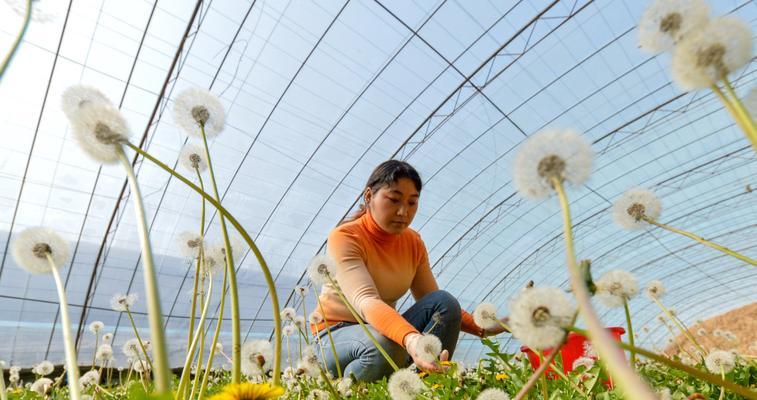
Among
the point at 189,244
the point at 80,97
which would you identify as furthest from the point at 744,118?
the point at 189,244

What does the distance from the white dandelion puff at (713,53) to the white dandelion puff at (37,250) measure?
82 centimetres

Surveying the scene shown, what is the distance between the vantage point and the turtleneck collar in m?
2.81

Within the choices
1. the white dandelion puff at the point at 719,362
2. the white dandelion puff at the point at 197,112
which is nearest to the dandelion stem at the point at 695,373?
the white dandelion puff at the point at 197,112

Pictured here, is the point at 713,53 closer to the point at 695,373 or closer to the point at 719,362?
the point at 695,373

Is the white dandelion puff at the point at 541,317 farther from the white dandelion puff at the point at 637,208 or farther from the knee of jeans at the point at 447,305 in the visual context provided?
the knee of jeans at the point at 447,305

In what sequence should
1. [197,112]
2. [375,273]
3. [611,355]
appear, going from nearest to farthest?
[611,355], [197,112], [375,273]

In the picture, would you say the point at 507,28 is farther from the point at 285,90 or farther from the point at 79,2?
the point at 79,2

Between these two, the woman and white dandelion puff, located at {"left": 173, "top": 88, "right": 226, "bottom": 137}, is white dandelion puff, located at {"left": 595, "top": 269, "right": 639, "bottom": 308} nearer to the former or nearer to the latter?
white dandelion puff, located at {"left": 173, "top": 88, "right": 226, "bottom": 137}

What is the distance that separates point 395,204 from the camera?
261 centimetres

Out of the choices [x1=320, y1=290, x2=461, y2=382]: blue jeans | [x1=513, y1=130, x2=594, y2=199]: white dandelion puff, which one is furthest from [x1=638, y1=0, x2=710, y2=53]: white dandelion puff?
[x1=320, y1=290, x2=461, y2=382]: blue jeans

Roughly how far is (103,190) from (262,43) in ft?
Result: 10.9

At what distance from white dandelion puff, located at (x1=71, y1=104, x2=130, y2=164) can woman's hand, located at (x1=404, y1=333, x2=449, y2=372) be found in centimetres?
90

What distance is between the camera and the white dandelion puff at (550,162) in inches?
18.2

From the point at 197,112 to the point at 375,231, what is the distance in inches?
78.4
